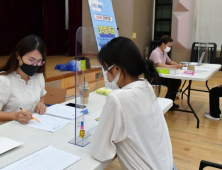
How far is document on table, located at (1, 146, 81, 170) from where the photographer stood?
94 cm

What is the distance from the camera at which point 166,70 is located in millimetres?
3146

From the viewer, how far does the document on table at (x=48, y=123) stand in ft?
4.42

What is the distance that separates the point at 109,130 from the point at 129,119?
92 millimetres

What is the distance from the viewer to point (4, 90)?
1.56 meters

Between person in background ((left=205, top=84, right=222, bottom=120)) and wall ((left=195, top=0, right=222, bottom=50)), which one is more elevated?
wall ((left=195, top=0, right=222, bottom=50))

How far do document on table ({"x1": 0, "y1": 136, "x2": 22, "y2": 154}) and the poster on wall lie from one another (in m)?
2.28

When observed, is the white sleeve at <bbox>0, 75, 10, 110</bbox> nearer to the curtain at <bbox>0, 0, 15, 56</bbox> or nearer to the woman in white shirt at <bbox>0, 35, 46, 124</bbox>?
the woman in white shirt at <bbox>0, 35, 46, 124</bbox>

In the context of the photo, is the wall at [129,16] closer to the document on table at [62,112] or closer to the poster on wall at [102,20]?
the poster on wall at [102,20]

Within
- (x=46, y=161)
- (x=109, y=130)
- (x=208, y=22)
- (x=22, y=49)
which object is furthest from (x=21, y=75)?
(x=208, y=22)

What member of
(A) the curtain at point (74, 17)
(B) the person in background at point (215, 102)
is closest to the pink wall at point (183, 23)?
(B) the person in background at point (215, 102)

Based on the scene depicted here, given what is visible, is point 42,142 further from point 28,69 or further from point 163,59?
point 163,59

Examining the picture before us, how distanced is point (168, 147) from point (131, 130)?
283 mm

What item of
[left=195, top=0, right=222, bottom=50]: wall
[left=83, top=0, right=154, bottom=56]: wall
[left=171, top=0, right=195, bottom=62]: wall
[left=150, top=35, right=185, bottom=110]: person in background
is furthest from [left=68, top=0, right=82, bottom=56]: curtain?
[left=150, top=35, right=185, bottom=110]: person in background

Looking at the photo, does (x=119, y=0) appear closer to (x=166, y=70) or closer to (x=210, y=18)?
(x=210, y=18)
